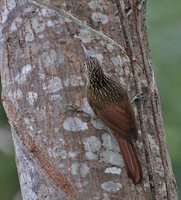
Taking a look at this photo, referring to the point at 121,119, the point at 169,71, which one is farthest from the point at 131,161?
the point at 169,71

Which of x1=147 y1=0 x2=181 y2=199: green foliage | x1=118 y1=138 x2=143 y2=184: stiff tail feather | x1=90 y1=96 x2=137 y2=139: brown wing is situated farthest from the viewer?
x1=147 y1=0 x2=181 y2=199: green foliage

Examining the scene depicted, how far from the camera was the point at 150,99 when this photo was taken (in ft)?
10.6

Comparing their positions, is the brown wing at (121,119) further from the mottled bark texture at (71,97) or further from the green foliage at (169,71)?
the green foliage at (169,71)

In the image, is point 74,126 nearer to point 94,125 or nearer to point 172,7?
point 94,125

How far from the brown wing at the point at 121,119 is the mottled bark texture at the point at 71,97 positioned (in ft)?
0.10

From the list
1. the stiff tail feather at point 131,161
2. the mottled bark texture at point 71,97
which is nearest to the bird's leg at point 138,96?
the mottled bark texture at point 71,97

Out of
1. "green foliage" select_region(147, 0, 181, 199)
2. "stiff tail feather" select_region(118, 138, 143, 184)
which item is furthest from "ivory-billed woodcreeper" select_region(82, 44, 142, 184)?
"green foliage" select_region(147, 0, 181, 199)

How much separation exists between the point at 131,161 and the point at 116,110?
365mm

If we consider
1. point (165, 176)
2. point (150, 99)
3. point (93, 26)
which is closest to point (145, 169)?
point (165, 176)

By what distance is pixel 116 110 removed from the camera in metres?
Result: 3.30

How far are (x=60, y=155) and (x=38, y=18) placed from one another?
1.87 feet

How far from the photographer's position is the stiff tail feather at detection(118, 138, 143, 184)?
2.99 meters

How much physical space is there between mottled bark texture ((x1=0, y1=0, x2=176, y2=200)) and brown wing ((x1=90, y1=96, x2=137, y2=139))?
0.03m

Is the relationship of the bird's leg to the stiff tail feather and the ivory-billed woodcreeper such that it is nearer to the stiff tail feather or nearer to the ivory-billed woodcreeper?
the ivory-billed woodcreeper
